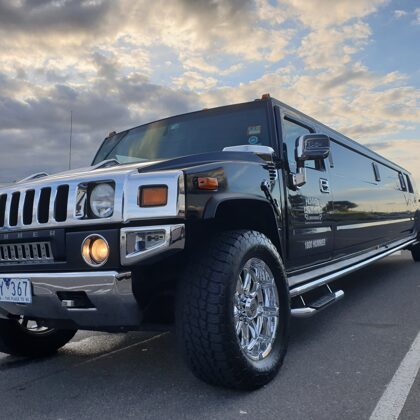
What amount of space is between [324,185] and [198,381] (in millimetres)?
2322

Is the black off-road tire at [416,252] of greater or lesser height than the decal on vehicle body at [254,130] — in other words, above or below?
below

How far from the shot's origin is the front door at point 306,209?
3820 millimetres

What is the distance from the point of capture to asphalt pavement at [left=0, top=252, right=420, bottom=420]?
2.60 meters

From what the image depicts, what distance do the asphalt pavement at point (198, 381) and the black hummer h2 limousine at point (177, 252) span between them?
20 cm

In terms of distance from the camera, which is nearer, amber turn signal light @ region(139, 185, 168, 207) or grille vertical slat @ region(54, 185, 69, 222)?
amber turn signal light @ region(139, 185, 168, 207)

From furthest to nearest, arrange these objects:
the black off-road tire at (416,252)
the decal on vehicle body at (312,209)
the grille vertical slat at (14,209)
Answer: the black off-road tire at (416,252)
the decal on vehicle body at (312,209)
the grille vertical slat at (14,209)

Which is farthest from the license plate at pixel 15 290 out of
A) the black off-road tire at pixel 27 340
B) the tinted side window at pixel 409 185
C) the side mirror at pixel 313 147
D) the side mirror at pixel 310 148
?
the tinted side window at pixel 409 185

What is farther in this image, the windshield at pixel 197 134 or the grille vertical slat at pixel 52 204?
the windshield at pixel 197 134

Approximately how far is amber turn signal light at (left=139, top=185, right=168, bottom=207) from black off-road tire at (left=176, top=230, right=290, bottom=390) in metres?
0.43

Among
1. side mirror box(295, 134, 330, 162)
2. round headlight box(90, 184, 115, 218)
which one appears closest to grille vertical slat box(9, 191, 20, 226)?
round headlight box(90, 184, 115, 218)

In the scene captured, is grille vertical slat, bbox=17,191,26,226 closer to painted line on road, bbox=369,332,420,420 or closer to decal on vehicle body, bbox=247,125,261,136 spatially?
decal on vehicle body, bbox=247,125,261,136

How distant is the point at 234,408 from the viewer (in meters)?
2.60

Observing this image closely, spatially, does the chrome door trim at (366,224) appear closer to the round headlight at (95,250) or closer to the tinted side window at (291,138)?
the tinted side window at (291,138)

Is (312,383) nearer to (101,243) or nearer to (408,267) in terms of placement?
(101,243)
